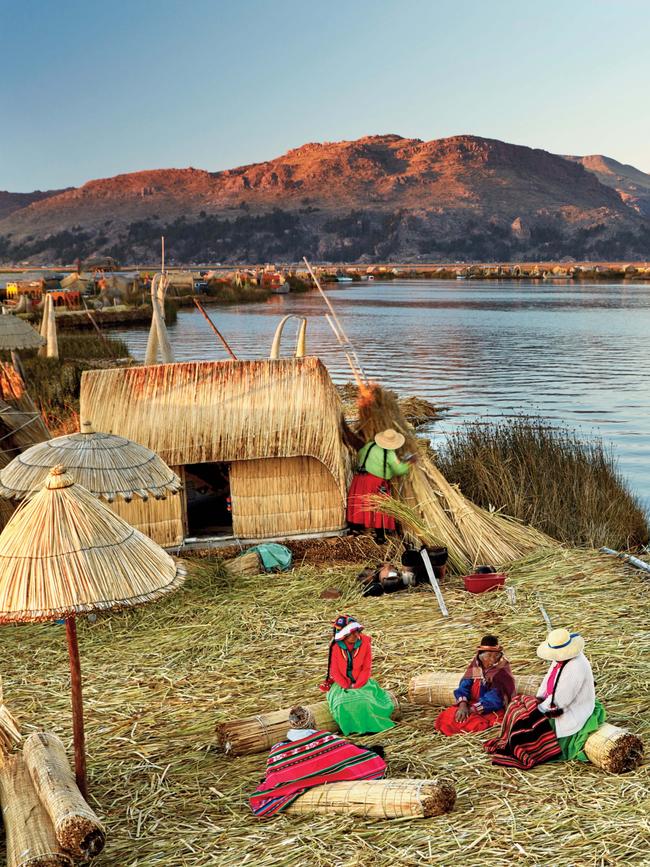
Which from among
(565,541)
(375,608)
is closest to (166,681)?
(375,608)

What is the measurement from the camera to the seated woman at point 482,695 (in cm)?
488

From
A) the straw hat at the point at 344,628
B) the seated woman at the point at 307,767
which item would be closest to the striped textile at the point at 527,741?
the seated woman at the point at 307,767

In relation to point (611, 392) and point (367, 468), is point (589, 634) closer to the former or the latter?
point (367, 468)

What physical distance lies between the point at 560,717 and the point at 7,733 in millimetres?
2699

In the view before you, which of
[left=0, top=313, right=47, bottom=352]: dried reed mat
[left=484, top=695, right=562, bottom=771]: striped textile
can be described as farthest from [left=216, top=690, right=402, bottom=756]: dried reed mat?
[left=0, top=313, right=47, bottom=352]: dried reed mat

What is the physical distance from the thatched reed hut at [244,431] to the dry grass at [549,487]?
→ 7.20 feet

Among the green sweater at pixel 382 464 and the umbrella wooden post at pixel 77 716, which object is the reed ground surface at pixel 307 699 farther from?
the green sweater at pixel 382 464

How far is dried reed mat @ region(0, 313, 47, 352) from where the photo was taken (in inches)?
700

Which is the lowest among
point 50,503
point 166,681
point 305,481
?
point 166,681

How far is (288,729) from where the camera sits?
16.0 ft

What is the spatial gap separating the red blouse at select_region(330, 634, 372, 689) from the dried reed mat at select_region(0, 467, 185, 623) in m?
1.36

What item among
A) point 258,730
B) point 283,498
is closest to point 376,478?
point 283,498

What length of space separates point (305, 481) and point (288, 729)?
159 inches

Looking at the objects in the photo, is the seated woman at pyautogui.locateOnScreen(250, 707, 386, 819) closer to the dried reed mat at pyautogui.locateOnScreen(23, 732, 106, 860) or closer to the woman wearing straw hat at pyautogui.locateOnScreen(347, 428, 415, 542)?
the dried reed mat at pyautogui.locateOnScreen(23, 732, 106, 860)
